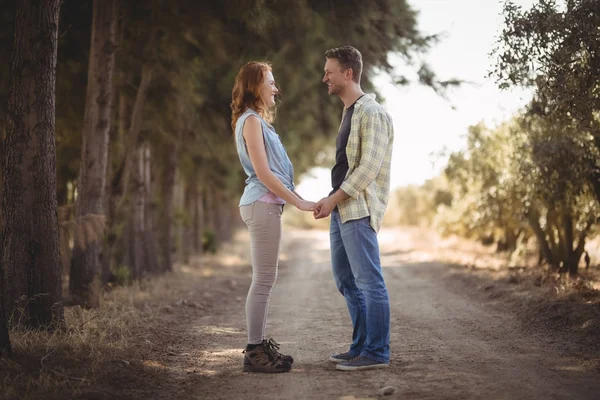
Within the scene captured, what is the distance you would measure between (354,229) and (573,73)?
3.49 meters

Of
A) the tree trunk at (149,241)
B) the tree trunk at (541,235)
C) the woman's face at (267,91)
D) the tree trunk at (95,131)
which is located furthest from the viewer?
the tree trunk at (149,241)

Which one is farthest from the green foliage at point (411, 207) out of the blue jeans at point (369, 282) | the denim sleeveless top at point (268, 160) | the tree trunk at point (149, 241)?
the denim sleeveless top at point (268, 160)

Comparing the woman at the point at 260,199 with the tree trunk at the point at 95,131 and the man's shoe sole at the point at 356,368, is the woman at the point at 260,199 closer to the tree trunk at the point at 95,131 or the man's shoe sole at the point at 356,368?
the man's shoe sole at the point at 356,368

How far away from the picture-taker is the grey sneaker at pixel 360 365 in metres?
5.66

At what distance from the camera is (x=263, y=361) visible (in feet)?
18.8

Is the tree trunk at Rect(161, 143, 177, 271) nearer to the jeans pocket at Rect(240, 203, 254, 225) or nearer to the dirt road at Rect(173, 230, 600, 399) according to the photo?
A: the dirt road at Rect(173, 230, 600, 399)

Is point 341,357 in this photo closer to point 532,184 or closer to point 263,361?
point 263,361

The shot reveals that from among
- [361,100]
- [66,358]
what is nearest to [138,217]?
[66,358]

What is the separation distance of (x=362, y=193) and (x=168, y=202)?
13187 millimetres

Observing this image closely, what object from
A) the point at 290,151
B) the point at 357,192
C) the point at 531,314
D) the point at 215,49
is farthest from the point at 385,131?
the point at 290,151

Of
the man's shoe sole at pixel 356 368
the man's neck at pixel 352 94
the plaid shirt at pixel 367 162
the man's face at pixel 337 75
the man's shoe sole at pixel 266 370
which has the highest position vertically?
the man's face at pixel 337 75

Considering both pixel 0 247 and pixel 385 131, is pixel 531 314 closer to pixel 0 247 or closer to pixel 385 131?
pixel 385 131

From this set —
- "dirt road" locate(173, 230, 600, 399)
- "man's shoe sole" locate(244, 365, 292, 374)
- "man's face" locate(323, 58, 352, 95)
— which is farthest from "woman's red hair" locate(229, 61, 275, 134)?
"dirt road" locate(173, 230, 600, 399)

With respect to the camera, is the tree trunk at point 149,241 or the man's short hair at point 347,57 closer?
the man's short hair at point 347,57
